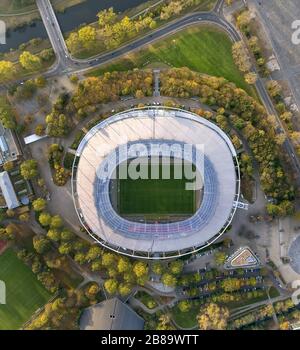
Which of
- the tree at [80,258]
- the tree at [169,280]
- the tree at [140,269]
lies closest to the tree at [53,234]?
the tree at [80,258]

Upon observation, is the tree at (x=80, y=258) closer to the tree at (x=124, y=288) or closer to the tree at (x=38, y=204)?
the tree at (x=124, y=288)

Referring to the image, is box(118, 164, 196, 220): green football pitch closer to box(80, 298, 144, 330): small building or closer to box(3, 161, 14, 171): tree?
box(80, 298, 144, 330): small building

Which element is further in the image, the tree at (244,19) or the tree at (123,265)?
the tree at (244,19)

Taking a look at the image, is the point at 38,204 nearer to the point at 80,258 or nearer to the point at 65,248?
the point at 65,248

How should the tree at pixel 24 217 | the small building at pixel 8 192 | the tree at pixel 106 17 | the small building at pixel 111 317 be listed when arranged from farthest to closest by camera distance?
the tree at pixel 106 17
the small building at pixel 8 192
the tree at pixel 24 217
the small building at pixel 111 317

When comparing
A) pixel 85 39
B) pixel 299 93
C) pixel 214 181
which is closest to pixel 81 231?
pixel 214 181

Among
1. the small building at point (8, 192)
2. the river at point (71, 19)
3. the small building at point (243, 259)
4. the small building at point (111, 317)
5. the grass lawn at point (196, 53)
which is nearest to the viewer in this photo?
the small building at point (111, 317)

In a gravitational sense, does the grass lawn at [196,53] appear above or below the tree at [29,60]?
below

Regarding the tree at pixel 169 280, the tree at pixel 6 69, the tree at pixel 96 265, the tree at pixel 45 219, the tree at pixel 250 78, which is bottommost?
the tree at pixel 169 280

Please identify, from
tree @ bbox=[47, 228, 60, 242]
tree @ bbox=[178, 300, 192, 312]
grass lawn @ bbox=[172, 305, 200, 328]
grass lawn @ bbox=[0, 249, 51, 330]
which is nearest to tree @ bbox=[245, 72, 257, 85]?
tree @ bbox=[178, 300, 192, 312]
